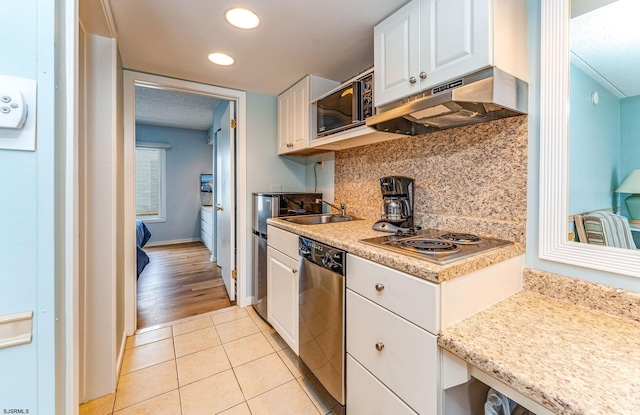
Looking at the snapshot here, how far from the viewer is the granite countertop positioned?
0.55 meters

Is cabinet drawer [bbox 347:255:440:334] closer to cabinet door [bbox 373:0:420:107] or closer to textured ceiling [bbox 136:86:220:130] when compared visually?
cabinet door [bbox 373:0:420:107]

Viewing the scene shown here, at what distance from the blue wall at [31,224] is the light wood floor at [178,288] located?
75.8 inches

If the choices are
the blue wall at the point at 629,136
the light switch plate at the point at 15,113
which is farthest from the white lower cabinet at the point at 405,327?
the light switch plate at the point at 15,113

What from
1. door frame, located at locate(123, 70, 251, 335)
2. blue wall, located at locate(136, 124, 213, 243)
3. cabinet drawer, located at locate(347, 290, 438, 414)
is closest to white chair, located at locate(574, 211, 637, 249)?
cabinet drawer, located at locate(347, 290, 438, 414)

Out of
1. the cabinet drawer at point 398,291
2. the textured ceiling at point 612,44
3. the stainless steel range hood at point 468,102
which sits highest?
the textured ceiling at point 612,44

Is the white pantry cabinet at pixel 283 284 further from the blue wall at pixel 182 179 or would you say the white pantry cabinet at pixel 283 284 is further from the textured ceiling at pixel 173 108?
the blue wall at pixel 182 179

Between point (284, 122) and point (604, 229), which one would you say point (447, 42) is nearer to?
point (604, 229)

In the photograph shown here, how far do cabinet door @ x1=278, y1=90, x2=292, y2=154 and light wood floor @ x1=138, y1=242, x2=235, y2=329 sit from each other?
171 centimetres

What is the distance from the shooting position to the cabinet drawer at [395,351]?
849 mm

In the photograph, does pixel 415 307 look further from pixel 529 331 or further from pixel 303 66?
pixel 303 66

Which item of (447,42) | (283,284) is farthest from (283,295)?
(447,42)

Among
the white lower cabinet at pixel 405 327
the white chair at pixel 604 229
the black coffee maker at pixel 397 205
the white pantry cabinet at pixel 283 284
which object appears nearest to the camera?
the white lower cabinet at pixel 405 327

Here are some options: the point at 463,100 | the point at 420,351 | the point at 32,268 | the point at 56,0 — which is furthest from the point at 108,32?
the point at 420,351

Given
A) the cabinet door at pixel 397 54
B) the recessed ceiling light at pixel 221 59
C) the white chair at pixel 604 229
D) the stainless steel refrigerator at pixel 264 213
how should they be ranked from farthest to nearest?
the stainless steel refrigerator at pixel 264 213 → the recessed ceiling light at pixel 221 59 → the cabinet door at pixel 397 54 → the white chair at pixel 604 229
